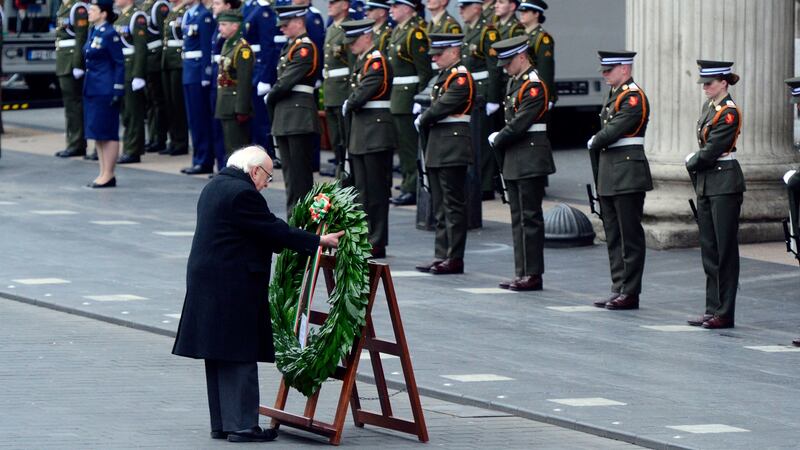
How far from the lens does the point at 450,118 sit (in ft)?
48.2

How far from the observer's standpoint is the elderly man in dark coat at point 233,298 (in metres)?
8.86

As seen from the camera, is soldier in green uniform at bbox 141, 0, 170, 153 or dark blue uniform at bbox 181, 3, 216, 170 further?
soldier in green uniform at bbox 141, 0, 170, 153

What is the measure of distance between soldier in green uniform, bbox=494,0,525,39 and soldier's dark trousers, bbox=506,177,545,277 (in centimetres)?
431

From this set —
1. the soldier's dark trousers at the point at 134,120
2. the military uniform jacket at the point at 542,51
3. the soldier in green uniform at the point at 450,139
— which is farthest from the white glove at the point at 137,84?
the soldier in green uniform at the point at 450,139

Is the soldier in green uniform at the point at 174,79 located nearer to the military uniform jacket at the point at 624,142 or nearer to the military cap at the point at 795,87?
the military uniform jacket at the point at 624,142

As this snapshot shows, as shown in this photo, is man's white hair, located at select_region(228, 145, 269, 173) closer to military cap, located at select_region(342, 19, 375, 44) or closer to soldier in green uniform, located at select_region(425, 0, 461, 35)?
military cap, located at select_region(342, 19, 375, 44)

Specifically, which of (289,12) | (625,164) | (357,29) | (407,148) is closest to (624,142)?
(625,164)

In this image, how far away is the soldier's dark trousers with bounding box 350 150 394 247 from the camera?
15.6m

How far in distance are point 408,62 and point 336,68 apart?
1.32m

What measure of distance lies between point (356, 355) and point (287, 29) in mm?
7770

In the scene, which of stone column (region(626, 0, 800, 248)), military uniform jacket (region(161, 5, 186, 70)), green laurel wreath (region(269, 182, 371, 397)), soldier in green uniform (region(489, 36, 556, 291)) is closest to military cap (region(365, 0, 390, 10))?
stone column (region(626, 0, 800, 248))

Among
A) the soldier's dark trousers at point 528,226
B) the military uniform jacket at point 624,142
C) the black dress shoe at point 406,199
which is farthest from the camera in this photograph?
the black dress shoe at point 406,199

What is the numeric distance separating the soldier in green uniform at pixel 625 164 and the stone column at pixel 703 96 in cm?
294

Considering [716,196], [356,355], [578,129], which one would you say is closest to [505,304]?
[716,196]
